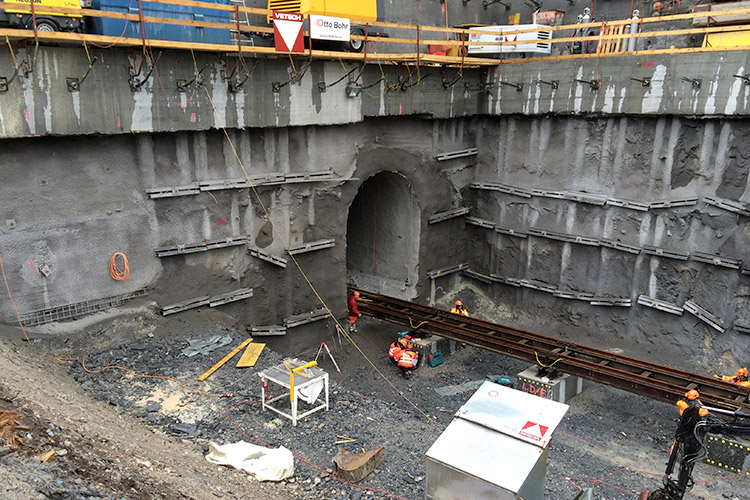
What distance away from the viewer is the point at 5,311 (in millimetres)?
10352

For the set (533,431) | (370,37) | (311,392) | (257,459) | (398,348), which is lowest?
(398,348)

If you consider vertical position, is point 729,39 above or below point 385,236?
above

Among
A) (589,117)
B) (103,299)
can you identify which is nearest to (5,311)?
(103,299)

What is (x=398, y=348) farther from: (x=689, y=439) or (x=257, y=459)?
(x=689, y=439)

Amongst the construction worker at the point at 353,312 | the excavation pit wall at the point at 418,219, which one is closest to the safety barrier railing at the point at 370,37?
the excavation pit wall at the point at 418,219

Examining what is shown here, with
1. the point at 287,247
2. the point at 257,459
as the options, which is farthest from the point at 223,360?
the point at 287,247

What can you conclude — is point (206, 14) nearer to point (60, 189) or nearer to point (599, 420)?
point (60, 189)

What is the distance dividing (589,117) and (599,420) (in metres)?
7.52

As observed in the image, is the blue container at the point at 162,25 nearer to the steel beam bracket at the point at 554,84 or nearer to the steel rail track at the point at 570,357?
the steel rail track at the point at 570,357

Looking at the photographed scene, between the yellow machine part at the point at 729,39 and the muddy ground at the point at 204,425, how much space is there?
8215 millimetres

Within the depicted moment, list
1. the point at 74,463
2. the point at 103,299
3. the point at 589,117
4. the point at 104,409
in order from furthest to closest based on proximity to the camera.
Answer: the point at 589,117 → the point at 103,299 → the point at 104,409 → the point at 74,463

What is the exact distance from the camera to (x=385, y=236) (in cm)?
1789

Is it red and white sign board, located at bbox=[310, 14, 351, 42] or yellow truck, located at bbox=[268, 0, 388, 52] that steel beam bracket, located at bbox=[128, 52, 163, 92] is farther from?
yellow truck, located at bbox=[268, 0, 388, 52]

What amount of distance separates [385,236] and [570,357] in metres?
6.84
